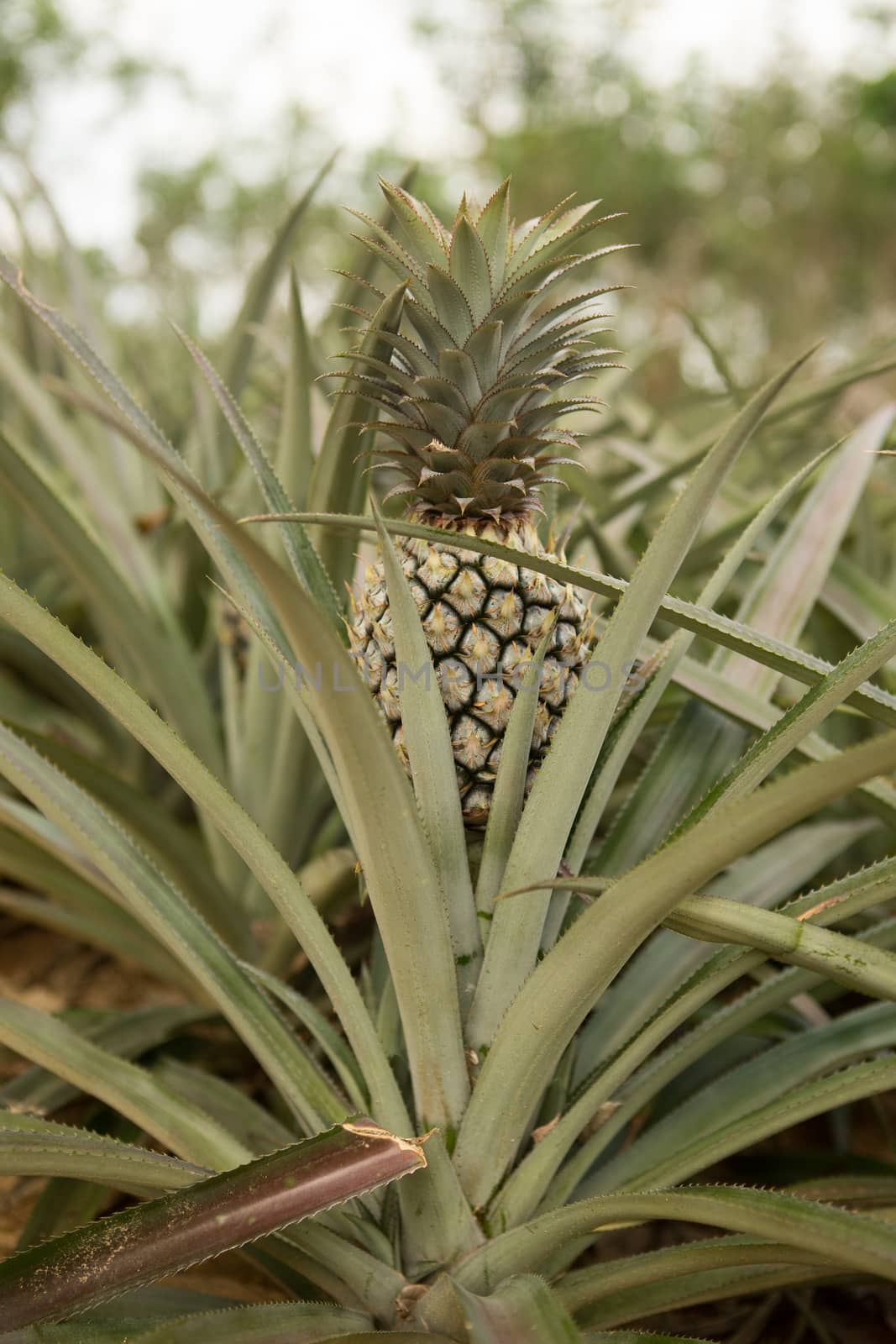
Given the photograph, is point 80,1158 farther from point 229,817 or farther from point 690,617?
point 690,617

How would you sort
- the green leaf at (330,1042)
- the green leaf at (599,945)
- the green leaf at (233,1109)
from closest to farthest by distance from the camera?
the green leaf at (599,945) < the green leaf at (330,1042) < the green leaf at (233,1109)

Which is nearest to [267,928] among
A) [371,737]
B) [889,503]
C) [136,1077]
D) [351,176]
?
[136,1077]

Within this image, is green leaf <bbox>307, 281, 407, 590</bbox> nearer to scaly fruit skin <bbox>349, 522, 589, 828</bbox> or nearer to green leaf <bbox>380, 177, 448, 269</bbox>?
green leaf <bbox>380, 177, 448, 269</bbox>

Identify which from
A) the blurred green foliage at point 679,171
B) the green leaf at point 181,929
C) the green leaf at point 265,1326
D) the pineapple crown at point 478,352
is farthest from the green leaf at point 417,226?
the blurred green foliage at point 679,171

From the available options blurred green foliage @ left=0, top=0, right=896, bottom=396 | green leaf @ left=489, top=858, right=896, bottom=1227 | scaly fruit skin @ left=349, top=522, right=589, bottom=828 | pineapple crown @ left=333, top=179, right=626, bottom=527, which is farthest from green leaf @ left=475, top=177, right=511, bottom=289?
blurred green foliage @ left=0, top=0, right=896, bottom=396

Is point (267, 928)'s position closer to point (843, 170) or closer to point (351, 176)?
point (843, 170)

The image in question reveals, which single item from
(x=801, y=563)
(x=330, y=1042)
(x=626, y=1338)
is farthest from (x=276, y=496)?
(x=626, y=1338)

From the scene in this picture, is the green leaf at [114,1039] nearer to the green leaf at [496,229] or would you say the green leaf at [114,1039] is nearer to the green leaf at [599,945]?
the green leaf at [599,945]
